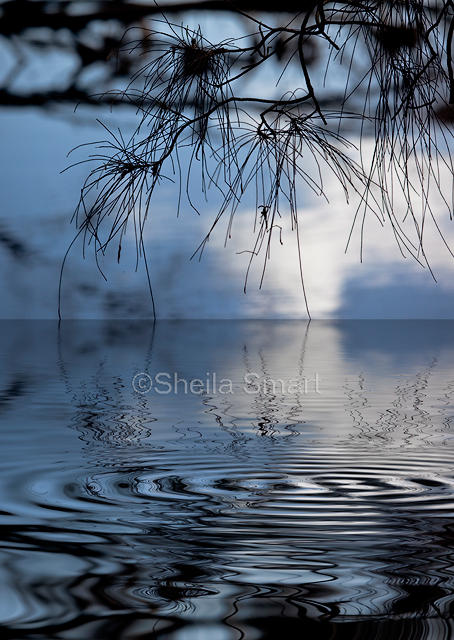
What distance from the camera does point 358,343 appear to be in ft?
18.9

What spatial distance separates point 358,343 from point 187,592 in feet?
16.4

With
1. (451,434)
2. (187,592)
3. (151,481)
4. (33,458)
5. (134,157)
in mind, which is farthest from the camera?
(451,434)

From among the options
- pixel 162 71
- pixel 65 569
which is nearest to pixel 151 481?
pixel 65 569

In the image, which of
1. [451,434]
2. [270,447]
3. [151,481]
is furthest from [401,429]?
[151,481]

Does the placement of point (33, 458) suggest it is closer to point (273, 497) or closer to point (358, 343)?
point (273, 497)

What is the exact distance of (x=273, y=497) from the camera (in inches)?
50.5

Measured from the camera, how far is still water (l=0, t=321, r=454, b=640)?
769mm

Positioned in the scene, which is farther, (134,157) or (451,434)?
(451,434)

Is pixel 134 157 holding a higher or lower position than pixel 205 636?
higher

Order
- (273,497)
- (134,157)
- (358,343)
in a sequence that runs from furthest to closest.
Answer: (358,343) → (273,497) → (134,157)

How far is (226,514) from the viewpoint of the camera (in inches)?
46.3

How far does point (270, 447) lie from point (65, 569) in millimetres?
854

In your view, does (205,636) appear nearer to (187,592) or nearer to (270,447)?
(187,592)

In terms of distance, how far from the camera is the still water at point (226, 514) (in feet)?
2.52
